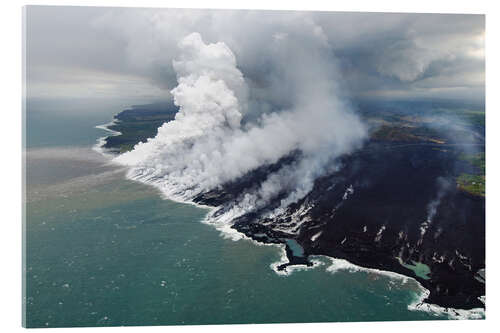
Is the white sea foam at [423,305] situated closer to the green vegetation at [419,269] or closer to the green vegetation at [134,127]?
the green vegetation at [419,269]

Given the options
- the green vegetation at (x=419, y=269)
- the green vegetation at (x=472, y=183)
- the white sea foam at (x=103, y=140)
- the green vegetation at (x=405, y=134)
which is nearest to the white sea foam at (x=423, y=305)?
the green vegetation at (x=419, y=269)

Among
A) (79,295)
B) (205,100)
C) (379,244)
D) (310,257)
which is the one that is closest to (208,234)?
(310,257)

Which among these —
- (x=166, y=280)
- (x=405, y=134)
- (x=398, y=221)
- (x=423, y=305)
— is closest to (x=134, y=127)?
(x=405, y=134)

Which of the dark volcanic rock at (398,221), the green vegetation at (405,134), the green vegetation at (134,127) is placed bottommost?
the dark volcanic rock at (398,221)

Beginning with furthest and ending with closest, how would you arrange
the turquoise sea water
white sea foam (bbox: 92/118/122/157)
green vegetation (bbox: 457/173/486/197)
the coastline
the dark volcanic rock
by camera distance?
white sea foam (bbox: 92/118/122/157), green vegetation (bbox: 457/173/486/197), the dark volcanic rock, the coastline, the turquoise sea water

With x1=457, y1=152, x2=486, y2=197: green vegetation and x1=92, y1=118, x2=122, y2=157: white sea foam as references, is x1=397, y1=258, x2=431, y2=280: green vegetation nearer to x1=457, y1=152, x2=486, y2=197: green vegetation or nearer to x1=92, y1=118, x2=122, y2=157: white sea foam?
x1=457, y1=152, x2=486, y2=197: green vegetation

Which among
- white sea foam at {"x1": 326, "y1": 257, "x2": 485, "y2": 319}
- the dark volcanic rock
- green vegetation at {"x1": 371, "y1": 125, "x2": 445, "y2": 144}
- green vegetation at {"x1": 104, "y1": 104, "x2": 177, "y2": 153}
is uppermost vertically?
green vegetation at {"x1": 104, "y1": 104, "x2": 177, "y2": 153}

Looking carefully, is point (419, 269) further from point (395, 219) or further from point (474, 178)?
point (474, 178)

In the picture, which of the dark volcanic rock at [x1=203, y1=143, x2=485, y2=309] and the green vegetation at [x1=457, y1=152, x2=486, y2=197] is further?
the green vegetation at [x1=457, y1=152, x2=486, y2=197]

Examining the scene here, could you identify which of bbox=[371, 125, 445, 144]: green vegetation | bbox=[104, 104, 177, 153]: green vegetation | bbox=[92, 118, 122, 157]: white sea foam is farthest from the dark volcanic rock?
bbox=[92, 118, 122, 157]: white sea foam
